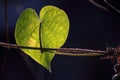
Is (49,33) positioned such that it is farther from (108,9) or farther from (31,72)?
(31,72)

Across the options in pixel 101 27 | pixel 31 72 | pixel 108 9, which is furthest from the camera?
pixel 101 27

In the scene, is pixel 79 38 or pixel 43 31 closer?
pixel 43 31

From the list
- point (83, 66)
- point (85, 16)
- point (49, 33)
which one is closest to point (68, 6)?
point (85, 16)

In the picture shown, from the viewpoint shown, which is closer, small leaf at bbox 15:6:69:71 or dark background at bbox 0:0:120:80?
small leaf at bbox 15:6:69:71

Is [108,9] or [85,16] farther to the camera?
[85,16]

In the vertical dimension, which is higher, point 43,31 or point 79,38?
point 43,31

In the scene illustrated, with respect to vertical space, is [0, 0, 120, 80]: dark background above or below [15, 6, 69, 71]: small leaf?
below

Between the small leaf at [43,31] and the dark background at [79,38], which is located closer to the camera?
the small leaf at [43,31]

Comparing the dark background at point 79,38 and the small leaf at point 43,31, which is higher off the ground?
the small leaf at point 43,31
